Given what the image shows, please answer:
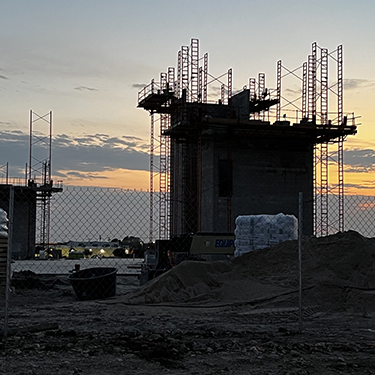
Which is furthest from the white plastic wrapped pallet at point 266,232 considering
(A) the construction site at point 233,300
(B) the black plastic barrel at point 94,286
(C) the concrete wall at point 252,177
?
(C) the concrete wall at point 252,177

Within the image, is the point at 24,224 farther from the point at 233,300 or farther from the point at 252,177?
the point at 233,300

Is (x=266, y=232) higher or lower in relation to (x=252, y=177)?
lower

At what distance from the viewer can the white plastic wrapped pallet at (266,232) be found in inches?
932

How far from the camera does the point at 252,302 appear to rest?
15.2m

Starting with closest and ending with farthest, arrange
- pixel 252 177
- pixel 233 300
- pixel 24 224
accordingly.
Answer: pixel 233 300 < pixel 252 177 < pixel 24 224

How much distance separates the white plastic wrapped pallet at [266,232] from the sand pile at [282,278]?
4.52m

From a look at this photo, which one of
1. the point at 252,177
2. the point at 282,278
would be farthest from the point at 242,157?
the point at 282,278

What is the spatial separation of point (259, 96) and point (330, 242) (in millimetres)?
35546

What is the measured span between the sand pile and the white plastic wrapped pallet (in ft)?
14.8

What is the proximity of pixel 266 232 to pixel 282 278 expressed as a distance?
6.88m

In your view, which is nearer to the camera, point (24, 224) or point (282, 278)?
point (282, 278)

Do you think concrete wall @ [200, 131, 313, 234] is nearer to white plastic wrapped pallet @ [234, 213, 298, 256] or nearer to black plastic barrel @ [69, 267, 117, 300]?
white plastic wrapped pallet @ [234, 213, 298, 256]

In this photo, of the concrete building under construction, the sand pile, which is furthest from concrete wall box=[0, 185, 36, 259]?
the sand pile

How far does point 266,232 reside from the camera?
78.4 feet
